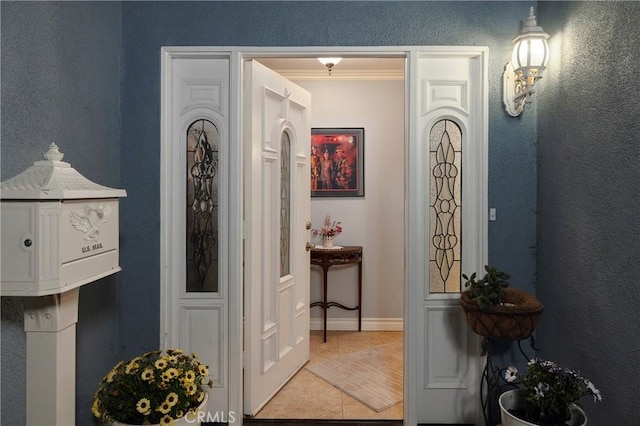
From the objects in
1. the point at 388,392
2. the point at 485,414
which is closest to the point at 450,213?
the point at 485,414

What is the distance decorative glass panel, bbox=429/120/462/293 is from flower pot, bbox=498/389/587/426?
693mm

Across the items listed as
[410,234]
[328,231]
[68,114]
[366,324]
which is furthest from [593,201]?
[366,324]

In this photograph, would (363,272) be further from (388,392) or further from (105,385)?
(105,385)

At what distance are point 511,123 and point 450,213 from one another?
62 centimetres

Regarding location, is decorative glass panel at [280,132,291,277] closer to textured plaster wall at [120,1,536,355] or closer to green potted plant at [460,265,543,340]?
textured plaster wall at [120,1,536,355]

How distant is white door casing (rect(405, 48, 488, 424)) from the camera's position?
8.36 ft

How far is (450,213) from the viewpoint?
8.54ft

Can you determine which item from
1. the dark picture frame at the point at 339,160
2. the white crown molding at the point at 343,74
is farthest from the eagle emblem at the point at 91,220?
the white crown molding at the point at 343,74

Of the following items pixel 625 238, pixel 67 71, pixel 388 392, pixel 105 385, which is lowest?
pixel 388 392

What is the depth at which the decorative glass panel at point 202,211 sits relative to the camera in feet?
8.54

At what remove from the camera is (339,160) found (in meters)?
4.48

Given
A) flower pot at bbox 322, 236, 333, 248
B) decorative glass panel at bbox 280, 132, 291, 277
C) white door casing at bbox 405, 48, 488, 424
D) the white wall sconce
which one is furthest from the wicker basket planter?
flower pot at bbox 322, 236, 333, 248

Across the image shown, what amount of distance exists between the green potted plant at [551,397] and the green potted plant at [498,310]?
185mm

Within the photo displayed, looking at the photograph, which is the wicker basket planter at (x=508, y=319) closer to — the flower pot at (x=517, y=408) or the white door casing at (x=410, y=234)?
the flower pot at (x=517, y=408)
